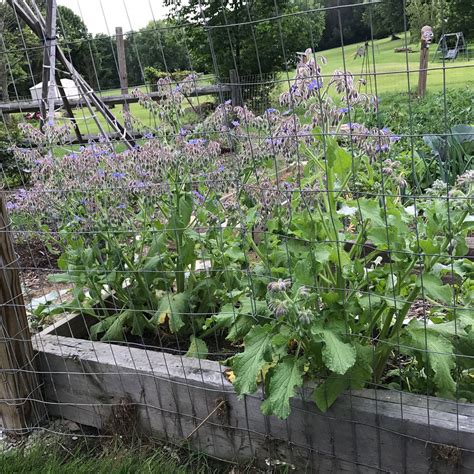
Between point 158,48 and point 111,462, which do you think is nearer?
point 111,462

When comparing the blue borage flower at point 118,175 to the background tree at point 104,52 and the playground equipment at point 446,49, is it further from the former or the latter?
the playground equipment at point 446,49

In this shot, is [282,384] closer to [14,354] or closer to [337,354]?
[337,354]

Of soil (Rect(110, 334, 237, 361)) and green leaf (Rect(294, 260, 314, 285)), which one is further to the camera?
soil (Rect(110, 334, 237, 361))

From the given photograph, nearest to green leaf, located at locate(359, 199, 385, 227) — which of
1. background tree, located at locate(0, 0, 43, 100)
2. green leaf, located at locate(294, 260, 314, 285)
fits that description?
green leaf, located at locate(294, 260, 314, 285)

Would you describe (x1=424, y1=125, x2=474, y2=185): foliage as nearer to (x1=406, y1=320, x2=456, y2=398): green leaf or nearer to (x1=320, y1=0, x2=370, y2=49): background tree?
(x1=320, y1=0, x2=370, y2=49): background tree

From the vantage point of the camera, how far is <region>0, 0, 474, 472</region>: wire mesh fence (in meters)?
2.19

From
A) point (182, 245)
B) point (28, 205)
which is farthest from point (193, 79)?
point (28, 205)

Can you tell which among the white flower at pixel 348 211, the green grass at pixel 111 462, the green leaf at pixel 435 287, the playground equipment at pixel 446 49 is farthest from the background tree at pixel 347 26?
the green grass at pixel 111 462

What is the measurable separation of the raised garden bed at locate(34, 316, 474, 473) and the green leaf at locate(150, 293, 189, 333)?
18 cm

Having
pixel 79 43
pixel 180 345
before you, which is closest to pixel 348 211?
pixel 180 345

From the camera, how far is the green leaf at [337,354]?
81.4 inches

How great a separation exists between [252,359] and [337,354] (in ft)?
1.14

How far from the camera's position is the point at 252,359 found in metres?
2.27

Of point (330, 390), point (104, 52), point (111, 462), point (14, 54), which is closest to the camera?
point (330, 390)
